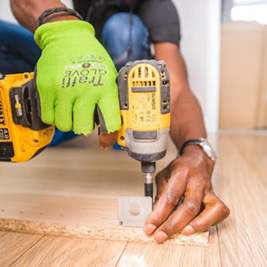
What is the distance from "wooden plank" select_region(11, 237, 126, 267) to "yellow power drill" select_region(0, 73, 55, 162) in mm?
263

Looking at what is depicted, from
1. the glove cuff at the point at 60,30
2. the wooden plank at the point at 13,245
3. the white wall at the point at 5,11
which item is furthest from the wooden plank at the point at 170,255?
the white wall at the point at 5,11

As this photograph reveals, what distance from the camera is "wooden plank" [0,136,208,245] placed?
2.73 feet

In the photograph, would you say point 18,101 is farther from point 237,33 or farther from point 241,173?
point 237,33

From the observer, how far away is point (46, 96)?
74 cm

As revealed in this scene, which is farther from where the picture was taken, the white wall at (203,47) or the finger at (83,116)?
the white wall at (203,47)

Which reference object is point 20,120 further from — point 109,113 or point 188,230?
point 188,230

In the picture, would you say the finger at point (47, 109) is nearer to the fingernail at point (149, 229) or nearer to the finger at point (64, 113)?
the finger at point (64, 113)

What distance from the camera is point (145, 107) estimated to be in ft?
2.33

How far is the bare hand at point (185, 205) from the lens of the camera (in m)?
0.77

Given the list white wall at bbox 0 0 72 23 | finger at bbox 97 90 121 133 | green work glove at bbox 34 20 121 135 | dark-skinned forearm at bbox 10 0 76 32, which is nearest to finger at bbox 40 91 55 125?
green work glove at bbox 34 20 121 135

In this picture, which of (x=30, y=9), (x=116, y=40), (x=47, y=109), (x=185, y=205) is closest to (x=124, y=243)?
(x=185, y=205)

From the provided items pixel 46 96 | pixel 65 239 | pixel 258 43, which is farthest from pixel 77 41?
pixel 258 43

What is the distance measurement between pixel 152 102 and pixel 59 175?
0.74 m

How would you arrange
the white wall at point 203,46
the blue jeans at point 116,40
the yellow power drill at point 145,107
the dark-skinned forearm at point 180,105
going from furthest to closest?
the white wall at point 203,46, the blue jeans at point 116,40, the dark-skinned forearm at point 180,105, the yellow power drill at point 145,107
